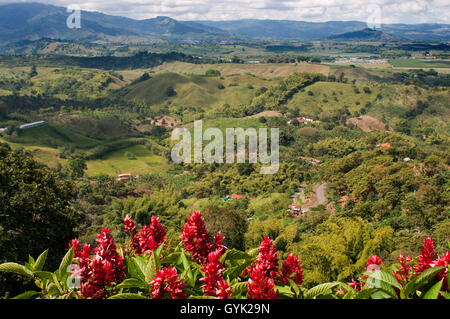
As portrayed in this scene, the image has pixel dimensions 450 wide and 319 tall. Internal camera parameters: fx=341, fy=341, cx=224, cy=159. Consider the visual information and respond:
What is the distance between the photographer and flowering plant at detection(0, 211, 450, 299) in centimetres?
247

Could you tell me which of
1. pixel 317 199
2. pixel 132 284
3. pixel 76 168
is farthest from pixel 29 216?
pixel 76 168

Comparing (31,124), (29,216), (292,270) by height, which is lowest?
(31,124)

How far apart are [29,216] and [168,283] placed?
10422 millimetres

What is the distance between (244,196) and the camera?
44.0 metres

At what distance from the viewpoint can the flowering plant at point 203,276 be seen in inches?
97.4

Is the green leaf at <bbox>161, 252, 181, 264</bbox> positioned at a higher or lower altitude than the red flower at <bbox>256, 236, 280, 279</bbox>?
lower

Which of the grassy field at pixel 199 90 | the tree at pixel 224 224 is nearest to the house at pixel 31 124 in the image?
the grassy field at pixel 199 90

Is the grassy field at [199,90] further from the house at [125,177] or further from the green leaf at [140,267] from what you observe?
the green leaf at [140,267]

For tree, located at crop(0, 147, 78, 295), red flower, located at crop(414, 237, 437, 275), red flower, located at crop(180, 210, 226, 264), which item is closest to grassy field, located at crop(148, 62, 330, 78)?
tree, located at crop(0, 147, 78, 295)

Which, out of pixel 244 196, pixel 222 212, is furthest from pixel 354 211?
pixel 244 196

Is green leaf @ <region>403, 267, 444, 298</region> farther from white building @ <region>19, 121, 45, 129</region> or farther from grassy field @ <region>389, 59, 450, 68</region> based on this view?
grassy field @ <region>389, 59, 450, 68</region>

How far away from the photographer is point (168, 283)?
2521 millimetres

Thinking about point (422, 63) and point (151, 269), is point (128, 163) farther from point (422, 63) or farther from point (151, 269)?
point (422, 63)
